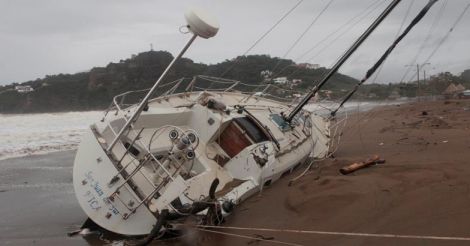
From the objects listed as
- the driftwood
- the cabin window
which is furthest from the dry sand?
the cabin window

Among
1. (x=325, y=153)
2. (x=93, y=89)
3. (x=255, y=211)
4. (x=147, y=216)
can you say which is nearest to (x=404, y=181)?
(x=255, y=211)

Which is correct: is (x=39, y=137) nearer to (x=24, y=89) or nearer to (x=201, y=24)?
(x=201, y=24)

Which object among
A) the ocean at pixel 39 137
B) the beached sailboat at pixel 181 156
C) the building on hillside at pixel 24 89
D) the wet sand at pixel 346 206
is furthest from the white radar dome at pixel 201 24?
the building on hillside at pixel 24 89

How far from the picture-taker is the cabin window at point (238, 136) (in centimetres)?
792

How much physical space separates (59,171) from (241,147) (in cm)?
689

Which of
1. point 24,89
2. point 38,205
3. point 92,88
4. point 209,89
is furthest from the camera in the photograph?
point 24,89

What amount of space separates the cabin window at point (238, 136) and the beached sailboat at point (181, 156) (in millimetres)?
17

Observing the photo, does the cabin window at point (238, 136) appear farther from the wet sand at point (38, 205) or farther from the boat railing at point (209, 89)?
the wet sand at point (38, 205)

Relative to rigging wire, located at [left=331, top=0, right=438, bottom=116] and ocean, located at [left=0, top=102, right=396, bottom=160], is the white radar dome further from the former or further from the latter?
ocean, located at [left=0, top=102, right=396, bottom=160]

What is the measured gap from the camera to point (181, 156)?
6.62 metres

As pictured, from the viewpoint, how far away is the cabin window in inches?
312

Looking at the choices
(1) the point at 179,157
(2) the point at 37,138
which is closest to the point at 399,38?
(1) the point at 179,157

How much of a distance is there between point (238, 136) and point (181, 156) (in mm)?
1666

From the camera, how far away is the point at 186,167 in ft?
23.7
